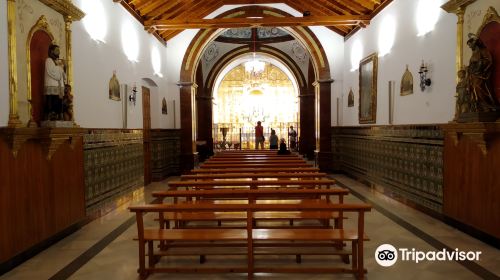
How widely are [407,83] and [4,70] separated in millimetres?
6848

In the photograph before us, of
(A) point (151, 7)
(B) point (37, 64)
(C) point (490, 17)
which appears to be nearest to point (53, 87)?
(B) point (37, 64)

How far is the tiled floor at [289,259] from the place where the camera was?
396cm

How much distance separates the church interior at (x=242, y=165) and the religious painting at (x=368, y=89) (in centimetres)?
8

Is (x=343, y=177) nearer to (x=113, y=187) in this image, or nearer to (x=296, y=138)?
(x=113, y=187)

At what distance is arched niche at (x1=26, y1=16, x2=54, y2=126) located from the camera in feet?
16.1

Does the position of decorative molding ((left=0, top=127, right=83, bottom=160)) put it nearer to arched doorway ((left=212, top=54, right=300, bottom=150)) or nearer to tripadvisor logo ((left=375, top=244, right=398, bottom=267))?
tripadvisor logo ((left=375, top=244, right=398, bottom=267))

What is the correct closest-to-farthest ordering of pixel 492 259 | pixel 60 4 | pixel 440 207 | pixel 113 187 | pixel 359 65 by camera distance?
pixel 492 259 → pixel 60 4 → pixel 440 207 → pixel 113 187 → pixel 359 65

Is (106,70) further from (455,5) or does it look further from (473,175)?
(473,175)

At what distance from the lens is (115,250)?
16.0 feet

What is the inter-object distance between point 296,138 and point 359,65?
10898 mm

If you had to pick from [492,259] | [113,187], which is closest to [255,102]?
[113,187]

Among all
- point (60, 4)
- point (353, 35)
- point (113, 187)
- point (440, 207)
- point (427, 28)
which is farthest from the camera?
point (353, 35)

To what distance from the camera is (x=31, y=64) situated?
498 cm

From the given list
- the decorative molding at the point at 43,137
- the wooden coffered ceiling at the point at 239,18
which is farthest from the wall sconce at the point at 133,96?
the decorative molding at the point at 43,137
